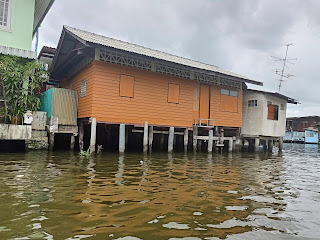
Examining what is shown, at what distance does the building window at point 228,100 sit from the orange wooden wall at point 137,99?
68cm

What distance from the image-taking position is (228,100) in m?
17.5

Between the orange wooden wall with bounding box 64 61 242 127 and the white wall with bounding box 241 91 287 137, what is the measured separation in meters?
4.19

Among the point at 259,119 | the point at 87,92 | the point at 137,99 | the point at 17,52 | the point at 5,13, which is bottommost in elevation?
the point at 259,119

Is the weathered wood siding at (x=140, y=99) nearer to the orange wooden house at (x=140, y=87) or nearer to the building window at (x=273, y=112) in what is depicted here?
the orange wooden house at (x=140, y=87)

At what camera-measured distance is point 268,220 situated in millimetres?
3883

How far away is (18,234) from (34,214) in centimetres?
69

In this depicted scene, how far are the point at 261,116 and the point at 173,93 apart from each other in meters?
8.03

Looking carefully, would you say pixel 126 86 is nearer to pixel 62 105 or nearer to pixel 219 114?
pixel 62 105

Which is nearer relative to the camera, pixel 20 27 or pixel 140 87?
pixel 20 27

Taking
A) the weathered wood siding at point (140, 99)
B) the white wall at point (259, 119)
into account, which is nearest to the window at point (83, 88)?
the weathered wood siding at point (140, 99)

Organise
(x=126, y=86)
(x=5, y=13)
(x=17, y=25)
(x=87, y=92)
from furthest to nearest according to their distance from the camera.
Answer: (x=126, y=86), (x=87, y=92), (x=17, y=25), (x=5, y=13)

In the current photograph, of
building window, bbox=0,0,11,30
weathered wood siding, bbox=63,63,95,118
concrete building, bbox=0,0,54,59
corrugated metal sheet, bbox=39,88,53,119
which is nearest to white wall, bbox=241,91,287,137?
weathered wood siding, bbox=63,63,95,118

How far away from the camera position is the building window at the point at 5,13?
12500 mm

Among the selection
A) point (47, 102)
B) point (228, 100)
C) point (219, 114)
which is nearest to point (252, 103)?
point (228, 100)
